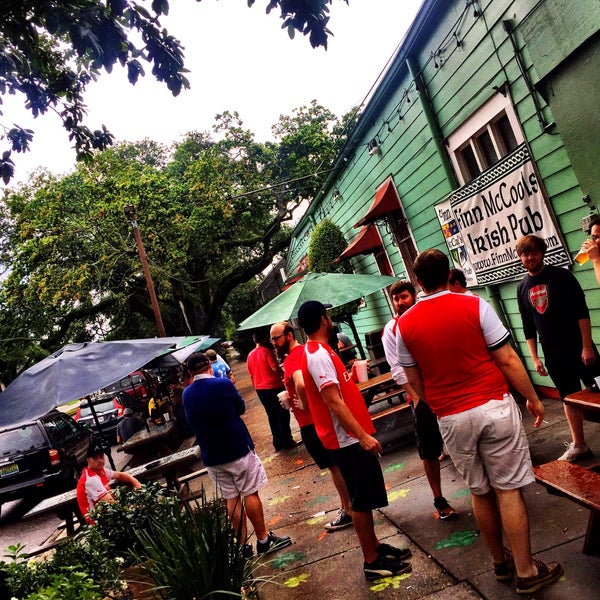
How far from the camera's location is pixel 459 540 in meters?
3.59

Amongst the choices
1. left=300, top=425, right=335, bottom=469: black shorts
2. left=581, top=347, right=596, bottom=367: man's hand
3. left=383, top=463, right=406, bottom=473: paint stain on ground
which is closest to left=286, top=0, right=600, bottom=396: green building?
left=581, top=347, right=596, bottom=367: man's hand

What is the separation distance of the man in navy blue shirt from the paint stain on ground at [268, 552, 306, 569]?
0.09m

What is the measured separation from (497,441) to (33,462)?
29.5 ft

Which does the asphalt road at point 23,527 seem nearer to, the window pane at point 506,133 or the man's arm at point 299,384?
the man's arm at point 299,384

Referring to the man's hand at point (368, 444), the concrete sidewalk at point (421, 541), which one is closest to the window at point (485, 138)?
the concrete sidewalk at point (421, 541)

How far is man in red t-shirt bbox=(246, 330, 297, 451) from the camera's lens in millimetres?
8141

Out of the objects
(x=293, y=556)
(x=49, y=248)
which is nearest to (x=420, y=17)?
(x=293, y=556)

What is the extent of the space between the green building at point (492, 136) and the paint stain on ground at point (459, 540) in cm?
262

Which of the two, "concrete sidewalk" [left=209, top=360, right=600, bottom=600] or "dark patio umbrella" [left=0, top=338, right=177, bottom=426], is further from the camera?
"dark patio umbrella" [left=0, top=338, right=177, bottom=426]

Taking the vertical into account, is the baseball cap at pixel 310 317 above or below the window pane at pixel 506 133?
below

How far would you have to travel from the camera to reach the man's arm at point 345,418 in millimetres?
3359

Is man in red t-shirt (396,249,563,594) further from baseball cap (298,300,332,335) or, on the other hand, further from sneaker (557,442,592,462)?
sneaker (557,442,592,462)

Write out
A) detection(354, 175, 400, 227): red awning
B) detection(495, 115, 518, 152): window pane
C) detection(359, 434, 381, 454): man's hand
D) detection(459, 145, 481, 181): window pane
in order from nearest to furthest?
detection(359, 434, 381, 454): man's hand → detection(495, 115, 518, 152): window pane → detection(459, 145, 481, 181): window pane → detection(354, 175, 400, 227): red awning

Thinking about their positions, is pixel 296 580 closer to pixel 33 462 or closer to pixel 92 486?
pixel 92 486
